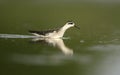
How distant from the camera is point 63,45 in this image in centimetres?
1045

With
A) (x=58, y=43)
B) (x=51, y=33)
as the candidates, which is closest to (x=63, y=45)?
(x=58, y=43)

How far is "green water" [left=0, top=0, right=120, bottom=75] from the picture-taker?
8914mm

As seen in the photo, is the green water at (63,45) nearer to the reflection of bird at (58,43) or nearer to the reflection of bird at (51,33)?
the reflection of bird at (58,43)

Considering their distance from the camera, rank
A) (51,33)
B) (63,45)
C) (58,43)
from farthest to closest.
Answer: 1. (51,33)
2. (58,43)
3. (63,45)

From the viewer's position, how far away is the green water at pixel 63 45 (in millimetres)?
8914

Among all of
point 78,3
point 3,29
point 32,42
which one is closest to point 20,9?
point 78,3

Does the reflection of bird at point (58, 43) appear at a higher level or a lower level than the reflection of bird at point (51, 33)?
lower

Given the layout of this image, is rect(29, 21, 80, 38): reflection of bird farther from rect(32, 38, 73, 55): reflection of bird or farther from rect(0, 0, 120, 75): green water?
rect(0, 0, 120, 75): green water

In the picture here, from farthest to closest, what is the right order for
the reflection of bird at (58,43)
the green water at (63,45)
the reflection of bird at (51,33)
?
the reflection of bird at (51,33)
the reflection of bird at (58,43)
the green water at (63,45)

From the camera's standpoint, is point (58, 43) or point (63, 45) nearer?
point (63, 45)

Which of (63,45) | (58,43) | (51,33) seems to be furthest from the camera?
(51,33)

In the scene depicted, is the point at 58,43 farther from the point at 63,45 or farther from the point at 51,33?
the point at 51,33

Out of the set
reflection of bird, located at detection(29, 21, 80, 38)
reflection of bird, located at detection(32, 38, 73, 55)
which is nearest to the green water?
reflection of bird, located at detection(32, 38, 73, 55)

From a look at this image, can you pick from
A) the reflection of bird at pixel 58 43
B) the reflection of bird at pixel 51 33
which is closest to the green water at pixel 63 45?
the reflection of bird at pixel 58 43
